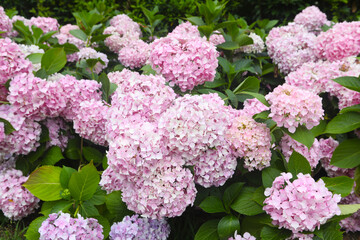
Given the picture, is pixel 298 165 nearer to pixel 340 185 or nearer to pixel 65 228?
pixel 340 185

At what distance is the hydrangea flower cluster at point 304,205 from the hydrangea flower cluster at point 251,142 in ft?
0.70

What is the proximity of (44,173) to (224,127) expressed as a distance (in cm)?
108

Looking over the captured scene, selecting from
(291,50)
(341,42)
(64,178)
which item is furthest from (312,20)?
A: (64,178)

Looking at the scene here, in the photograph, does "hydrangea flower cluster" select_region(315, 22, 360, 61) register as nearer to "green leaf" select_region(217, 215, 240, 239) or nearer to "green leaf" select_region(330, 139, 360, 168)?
"green leaf" select_region(330, 139, 360, 168)

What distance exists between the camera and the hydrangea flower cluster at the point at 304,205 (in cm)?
137

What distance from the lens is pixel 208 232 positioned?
176 centimetres

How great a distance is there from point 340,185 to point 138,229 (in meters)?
1.07

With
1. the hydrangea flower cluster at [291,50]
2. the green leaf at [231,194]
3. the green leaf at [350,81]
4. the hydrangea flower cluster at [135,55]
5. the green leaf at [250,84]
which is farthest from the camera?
the hydrangea flower cluster at [135,55]

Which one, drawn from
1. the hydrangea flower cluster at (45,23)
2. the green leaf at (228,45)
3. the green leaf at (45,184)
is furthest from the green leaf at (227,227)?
the hydrangea flower cluster at (45,23)

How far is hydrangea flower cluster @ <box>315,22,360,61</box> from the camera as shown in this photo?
249cm

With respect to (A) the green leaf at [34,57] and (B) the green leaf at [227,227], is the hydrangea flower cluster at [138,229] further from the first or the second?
(A) the green leaf at [34,57]

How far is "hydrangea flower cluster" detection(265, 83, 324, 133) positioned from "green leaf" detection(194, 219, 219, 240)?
68 cm

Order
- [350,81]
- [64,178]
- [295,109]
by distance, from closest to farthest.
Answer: [295,109], [64,178], [350,81]

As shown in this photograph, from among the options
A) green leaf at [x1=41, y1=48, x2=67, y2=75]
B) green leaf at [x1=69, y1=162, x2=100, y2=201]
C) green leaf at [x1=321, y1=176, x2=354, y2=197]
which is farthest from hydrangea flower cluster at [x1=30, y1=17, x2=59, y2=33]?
green leaf at [x1=321, y1=176, x2=354, y2=197]
